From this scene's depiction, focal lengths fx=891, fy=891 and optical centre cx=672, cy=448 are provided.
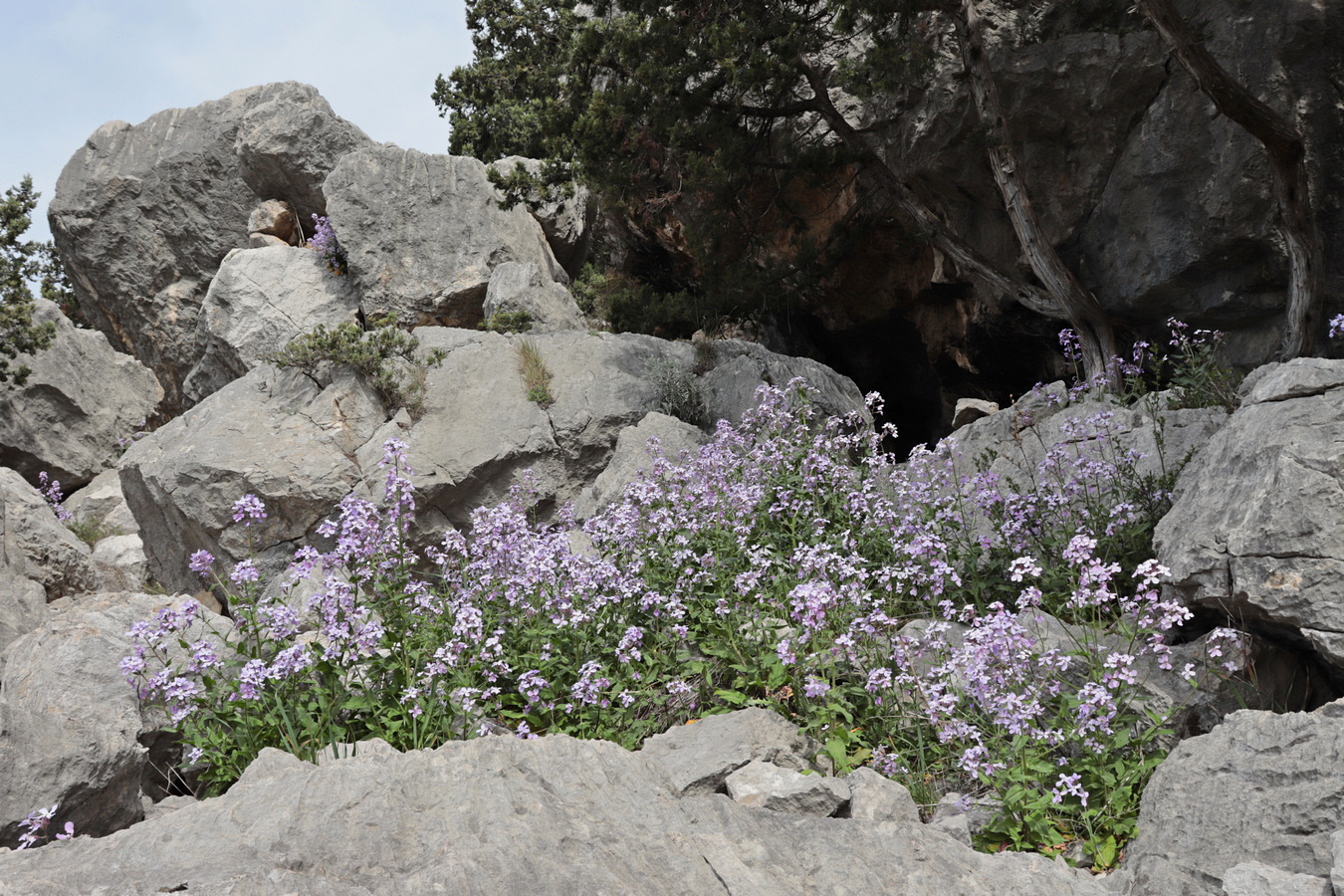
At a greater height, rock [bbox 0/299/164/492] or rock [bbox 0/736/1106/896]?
rock [bbox 0/299/164/492]

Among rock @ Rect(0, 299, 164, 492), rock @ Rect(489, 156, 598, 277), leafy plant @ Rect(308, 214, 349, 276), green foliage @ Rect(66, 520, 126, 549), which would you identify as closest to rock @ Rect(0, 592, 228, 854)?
leafy plant @ Rect(308, 214, 349, 276)

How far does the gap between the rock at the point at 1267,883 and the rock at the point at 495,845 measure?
42 cm

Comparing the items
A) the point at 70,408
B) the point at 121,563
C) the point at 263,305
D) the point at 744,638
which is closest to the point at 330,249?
the point at 263,305

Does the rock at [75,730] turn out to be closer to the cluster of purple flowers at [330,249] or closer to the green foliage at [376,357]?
the green foliage at [376,357]

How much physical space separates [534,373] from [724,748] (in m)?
7.08

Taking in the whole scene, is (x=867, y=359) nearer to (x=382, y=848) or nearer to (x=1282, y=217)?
(x=1282, y=217)

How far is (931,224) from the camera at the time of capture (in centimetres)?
1189

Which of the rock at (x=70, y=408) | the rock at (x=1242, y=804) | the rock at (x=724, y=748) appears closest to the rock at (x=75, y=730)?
the rock at (x=724, y=748)

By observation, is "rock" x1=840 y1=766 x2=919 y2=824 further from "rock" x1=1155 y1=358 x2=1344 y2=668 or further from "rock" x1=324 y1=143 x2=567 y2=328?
"rock" x1=324 y1=143 x2=567 y2=328

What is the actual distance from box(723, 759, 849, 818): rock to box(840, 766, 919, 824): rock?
0.07m

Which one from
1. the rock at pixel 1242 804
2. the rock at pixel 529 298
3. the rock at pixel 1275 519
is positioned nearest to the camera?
the rock at pixel 1242 804

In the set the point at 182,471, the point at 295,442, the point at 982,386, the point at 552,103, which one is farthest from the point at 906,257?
the point at 182,471

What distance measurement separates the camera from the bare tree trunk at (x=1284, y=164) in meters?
9.17

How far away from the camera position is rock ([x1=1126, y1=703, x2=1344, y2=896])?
325 centimetres
